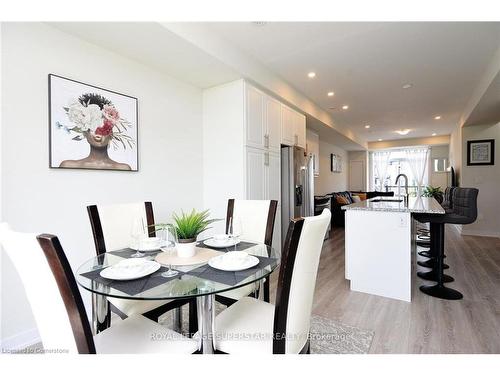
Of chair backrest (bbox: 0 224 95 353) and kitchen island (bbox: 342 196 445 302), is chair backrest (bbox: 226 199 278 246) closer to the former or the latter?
kitchen island (bbox: 342 196 445 302)

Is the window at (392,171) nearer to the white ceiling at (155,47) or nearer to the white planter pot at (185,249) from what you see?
the white ceiling at (155,47)

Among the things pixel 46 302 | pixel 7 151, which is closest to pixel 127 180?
pixel 7 151

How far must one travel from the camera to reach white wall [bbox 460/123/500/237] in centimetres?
522

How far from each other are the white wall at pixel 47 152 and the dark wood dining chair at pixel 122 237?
19.8 inches

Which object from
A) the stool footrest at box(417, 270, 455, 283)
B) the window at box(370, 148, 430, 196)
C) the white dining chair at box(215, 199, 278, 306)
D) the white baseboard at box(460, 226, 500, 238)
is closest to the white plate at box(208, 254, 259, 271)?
the white dining chair at box(215, 199, 278, 306)

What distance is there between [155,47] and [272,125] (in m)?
1.74

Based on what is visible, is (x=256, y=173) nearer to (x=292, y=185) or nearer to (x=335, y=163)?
(x=292, y=185)

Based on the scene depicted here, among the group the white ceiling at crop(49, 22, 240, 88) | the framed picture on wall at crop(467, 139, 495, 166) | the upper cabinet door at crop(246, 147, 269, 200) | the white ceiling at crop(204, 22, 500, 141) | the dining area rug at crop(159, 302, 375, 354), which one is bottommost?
the dining area rug at crop(159, 302, 375, 354)

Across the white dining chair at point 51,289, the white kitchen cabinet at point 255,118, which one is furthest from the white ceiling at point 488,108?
Answer: the white dining chair at point 51,289

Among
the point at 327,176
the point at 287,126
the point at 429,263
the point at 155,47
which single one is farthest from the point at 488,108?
the point at 155,47

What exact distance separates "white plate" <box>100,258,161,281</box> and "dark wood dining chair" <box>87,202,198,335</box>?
1.15 feet

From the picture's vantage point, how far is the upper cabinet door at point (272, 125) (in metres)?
3.47
